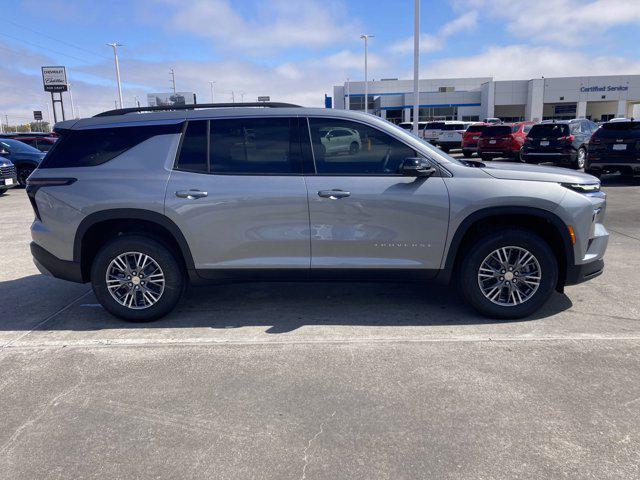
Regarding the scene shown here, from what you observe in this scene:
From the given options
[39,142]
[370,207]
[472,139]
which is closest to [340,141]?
[370,207]

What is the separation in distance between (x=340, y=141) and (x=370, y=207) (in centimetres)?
66

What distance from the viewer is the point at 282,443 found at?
111 inches

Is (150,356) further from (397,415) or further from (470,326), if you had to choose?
(470,326)

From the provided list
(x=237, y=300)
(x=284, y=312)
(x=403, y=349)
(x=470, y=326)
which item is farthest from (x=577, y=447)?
(x=237, y=300)

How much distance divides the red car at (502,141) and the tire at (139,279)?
16778mm

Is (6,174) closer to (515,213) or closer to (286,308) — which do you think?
(286,308)

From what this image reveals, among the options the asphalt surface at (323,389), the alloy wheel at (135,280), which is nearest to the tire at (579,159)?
the asphalt surface at (323,389)

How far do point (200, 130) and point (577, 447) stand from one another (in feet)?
12.1

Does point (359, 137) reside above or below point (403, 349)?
above

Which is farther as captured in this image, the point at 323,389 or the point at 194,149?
the point at 194,149

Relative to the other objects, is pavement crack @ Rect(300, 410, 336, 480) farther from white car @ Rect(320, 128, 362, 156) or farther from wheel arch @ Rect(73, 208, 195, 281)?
white car @ Rect(320, 128, 362, 156)

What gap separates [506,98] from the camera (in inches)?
2581

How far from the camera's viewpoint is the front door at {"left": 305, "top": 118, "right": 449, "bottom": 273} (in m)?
4.32

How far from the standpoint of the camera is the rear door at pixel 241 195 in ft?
14.3
